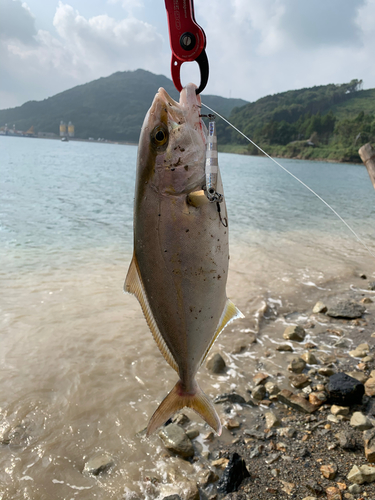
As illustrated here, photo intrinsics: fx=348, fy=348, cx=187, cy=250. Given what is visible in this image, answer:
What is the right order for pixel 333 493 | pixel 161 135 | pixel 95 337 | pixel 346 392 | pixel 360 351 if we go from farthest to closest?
pixel 95 337
pixel 360 351
pixel 346 392
pixel 333 493
pixel 161 135

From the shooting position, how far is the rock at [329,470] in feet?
11.0

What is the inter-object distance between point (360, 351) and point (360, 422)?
2.02 meters

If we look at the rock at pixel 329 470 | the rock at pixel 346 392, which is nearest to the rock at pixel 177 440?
the rock at pixel 329 470

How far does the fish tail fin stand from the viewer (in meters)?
2.19

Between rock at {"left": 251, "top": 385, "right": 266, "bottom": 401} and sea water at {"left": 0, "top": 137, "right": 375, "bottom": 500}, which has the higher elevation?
rock at {"left": 251, "top": 385, "right": 266, "bottom": 401}

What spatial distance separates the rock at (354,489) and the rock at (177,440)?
156 centimetres

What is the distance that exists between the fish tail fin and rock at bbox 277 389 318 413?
2685 millimetres

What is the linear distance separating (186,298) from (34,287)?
26.9ft

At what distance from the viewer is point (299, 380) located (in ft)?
16.3

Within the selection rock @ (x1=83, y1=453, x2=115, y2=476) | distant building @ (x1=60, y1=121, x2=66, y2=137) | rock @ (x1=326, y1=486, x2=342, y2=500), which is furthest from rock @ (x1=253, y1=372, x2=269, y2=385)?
distant building @ (x1=60, y1=121, x2=66, y2=137)

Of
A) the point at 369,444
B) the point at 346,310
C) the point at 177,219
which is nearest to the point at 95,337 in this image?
the point at 369,444

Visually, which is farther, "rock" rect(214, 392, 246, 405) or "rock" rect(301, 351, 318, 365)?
"rock" rect(301, 351, 318, 365)

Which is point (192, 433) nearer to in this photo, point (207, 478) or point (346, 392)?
point (207, 478)

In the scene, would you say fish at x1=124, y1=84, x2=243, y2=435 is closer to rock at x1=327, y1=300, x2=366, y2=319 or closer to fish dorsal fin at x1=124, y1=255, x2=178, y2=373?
fish dorsal fin at x1=124, y1=255, x2=178, y2=373
